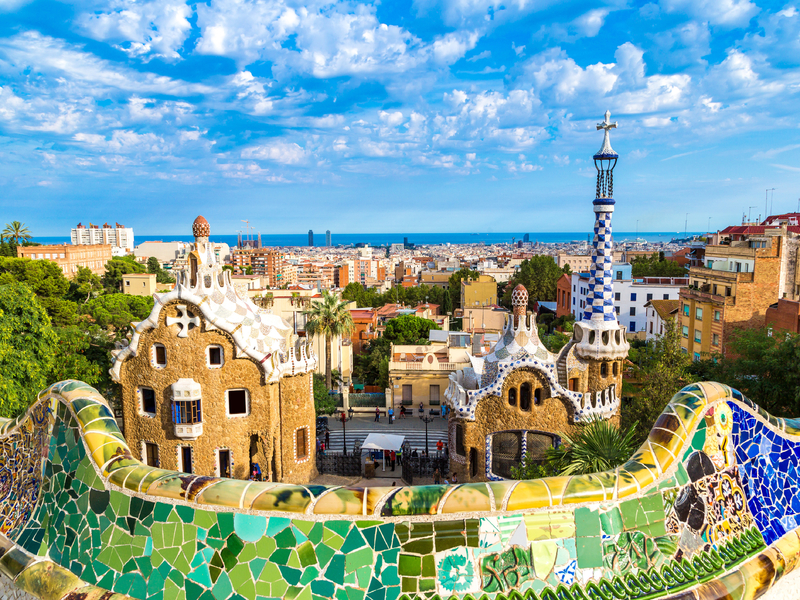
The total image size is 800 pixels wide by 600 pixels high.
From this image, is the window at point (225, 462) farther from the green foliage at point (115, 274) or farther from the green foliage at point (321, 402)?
the green foliage at point (115, 274)

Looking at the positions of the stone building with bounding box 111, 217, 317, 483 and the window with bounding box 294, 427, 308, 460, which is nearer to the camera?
the stone building with bounding box 111, 217, 317, 483

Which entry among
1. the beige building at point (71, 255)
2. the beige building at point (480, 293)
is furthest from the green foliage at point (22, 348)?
the beige building at point (480, 293)

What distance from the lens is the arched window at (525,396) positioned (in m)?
23.0

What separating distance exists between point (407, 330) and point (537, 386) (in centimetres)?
3581

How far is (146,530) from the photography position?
24.7 feet

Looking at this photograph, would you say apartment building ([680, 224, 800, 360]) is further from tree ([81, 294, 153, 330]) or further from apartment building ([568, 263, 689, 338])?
tree ([81, 294, 153, 330])

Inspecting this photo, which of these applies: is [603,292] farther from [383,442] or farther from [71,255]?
[71,255]

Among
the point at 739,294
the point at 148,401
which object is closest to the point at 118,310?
Answer: the point at 148,401

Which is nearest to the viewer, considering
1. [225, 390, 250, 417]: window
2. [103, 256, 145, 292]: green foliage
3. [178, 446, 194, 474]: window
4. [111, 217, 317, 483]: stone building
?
[111, 217, 317, 483]: stone building

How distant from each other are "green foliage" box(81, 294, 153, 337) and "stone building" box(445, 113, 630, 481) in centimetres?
2600

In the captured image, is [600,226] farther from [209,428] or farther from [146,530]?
[146,530]

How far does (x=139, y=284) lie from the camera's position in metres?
79.7

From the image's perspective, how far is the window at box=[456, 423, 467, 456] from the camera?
24.0 m

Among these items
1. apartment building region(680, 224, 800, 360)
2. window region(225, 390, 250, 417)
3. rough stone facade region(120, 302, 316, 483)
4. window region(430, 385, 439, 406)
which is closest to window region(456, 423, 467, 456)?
rough stone facade region(120, 302, 316, 483)
